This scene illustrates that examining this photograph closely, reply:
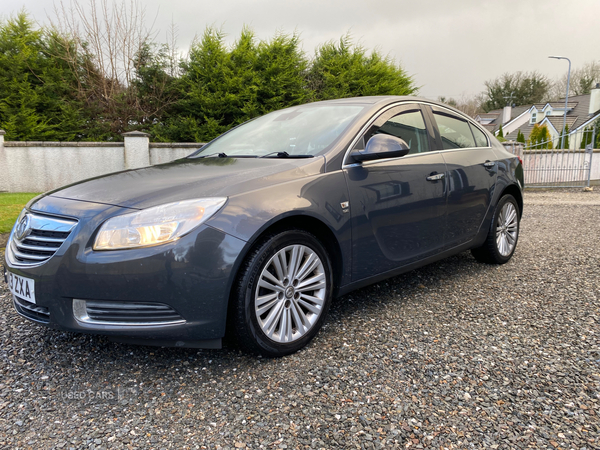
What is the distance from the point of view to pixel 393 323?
10.3 feet

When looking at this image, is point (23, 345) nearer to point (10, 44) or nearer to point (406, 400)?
point (406, 400)

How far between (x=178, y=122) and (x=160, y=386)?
39.0ft

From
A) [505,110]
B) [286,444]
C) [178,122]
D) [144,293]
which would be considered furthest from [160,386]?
[505,110]

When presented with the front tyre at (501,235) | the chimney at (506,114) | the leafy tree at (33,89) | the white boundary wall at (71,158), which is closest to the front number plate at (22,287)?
the front tyre at (501,235)

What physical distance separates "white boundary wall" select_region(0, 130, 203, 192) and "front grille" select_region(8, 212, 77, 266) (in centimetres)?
1020

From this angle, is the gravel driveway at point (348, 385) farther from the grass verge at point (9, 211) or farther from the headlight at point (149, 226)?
the grass verge at point (9, 211)

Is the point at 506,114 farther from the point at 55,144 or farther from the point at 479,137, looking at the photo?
the point at 479,137

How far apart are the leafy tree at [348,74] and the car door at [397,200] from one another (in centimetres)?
1062

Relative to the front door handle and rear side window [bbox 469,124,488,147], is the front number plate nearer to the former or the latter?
the front door handle

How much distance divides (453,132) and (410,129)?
2.11ft

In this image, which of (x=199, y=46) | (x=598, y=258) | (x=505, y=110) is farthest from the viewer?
(x=505, y=110)

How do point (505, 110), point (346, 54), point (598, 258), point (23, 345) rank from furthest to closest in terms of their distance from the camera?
point (505, 110) < point (346, 54) < point (598, 258) < point (23, 345)

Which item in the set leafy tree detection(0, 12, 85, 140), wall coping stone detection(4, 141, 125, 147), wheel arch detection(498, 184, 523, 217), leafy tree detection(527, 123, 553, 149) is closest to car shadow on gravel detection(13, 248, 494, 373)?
wheel arch detection(498, 184, 523, 217)

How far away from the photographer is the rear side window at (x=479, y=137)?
427 centimetres
